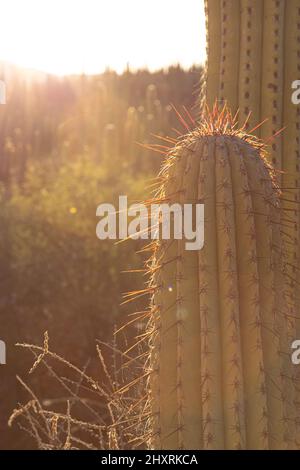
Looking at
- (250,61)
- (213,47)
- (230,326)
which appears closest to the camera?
(230,326)

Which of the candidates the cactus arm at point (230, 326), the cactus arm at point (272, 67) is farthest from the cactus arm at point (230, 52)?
the cactus arm at point (230, 326)

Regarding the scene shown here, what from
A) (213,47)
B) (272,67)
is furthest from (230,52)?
(272,67)

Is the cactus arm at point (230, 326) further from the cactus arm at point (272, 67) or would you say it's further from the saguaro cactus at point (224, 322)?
the cactus arm at point (272, 67)

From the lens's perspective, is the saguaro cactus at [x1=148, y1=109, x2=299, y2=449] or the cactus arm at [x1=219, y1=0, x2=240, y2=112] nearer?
the saguaro cactus at [x1=148, y1=109, x2=299, y2=449]

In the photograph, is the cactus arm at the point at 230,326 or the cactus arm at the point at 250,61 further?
the cactus arm at the point at 250,61

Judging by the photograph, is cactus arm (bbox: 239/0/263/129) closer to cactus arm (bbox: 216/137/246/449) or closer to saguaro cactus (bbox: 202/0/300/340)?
saguaro cactus (bbox: 202/0/300/340)

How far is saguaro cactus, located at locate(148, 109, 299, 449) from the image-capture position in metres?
2.57

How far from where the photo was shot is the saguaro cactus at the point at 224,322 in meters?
2.57

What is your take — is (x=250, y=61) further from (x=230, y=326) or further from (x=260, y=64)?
(x=230, y=326)

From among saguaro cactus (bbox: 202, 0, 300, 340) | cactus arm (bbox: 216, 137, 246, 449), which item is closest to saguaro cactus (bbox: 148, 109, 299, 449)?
cactus arm (bbox: 216, 137, 246, 449)

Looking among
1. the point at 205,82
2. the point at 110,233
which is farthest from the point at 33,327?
the point at 205,82

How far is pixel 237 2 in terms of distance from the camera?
3963mm

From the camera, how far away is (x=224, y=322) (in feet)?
8.48
